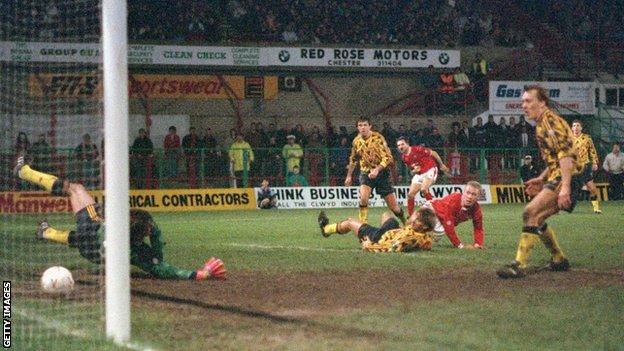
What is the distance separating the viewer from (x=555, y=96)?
38.6 m

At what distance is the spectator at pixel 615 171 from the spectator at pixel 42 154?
60.0 ft

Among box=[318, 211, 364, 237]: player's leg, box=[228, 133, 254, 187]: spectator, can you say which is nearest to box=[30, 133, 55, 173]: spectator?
box=[228, 133, 254, 187]: spectator

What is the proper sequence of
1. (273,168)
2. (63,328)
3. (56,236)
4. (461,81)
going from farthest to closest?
(461,81)
(273,168)
(56,236)
(63,328)

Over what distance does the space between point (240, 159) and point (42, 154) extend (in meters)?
7.53

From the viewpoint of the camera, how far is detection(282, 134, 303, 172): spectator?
104 feet

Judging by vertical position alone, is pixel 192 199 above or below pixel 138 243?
above

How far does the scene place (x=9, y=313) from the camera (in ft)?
30.3

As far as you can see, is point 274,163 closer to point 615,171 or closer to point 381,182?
point 615,171

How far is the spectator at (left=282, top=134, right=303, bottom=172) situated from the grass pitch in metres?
13.7

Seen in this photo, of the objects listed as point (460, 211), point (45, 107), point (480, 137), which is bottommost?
point (460, 211)

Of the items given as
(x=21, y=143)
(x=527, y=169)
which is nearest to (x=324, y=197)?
(x=527, y=169)

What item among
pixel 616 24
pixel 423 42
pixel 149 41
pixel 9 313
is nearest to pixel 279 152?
pixel 149 41

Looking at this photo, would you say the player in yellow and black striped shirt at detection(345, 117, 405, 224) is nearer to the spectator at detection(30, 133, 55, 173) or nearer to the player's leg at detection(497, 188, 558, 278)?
the player's leg at detection(497, 188, 558, 278)

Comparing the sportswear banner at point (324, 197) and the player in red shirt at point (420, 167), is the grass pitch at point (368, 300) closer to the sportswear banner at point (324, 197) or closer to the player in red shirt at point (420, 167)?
the player in red shirt at point (420, 167)
